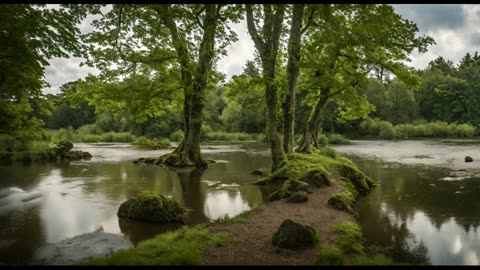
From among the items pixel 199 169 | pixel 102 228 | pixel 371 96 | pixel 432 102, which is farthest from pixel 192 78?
pixel 432 102

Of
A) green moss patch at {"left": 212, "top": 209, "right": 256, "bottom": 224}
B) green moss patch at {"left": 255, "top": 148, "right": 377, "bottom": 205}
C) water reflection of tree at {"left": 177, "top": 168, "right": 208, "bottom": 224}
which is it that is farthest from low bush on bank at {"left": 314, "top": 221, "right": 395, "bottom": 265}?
water reflection of tree at {"left": 177, "top": 168, "right": 208, "bottom": 224}

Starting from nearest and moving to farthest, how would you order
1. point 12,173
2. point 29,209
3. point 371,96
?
point 29,209, point 12,173, point 371,96

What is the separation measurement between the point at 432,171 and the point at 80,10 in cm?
2070

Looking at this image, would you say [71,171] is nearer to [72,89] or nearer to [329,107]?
[72,89]

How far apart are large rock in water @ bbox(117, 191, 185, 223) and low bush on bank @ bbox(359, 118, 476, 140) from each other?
184ft

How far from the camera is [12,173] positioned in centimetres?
1947

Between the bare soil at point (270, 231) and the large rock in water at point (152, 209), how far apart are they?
5.16ft

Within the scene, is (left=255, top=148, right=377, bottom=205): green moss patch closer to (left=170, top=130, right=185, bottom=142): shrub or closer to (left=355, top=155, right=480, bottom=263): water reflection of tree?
(left=355, top=155, right=480, bottom=263): water reflection of tree

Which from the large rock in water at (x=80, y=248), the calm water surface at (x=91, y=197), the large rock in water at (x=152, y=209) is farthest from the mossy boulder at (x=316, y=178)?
the large rock in water at (x=80, y=248)

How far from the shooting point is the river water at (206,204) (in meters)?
8.43

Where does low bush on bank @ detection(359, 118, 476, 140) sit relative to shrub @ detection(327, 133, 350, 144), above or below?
above

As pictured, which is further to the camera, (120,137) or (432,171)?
(120,137)

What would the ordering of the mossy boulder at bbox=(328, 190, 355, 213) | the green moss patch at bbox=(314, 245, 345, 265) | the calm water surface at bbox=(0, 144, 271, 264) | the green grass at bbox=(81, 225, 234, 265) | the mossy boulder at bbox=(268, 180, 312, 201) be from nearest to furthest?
the green grass at bbox=(81, 225, 234, 265)
the green moss patch at bbox=(314, 245, 345, 265)
the calm water surface at bbox=(0, 144, 271, 264)
the mossy boulder at bbox=(328, 190, 355, 213)
the mossy boulder at bbox=(268, 180, 312, 201)

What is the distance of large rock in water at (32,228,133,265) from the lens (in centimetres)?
693
